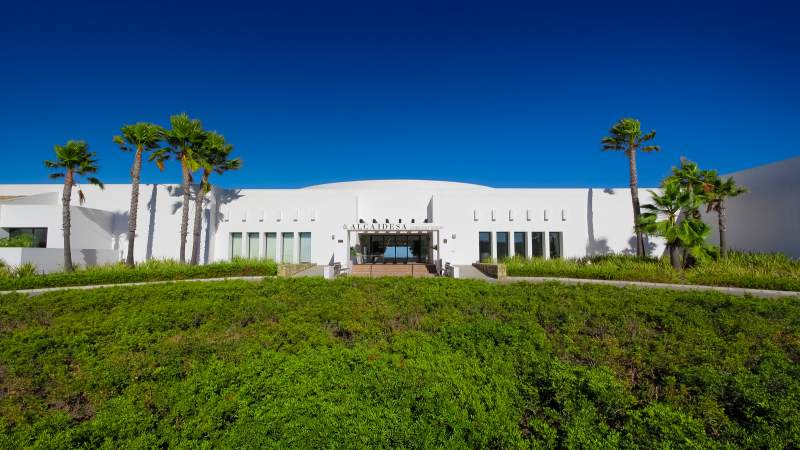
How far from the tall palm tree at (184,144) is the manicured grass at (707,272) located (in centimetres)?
1814

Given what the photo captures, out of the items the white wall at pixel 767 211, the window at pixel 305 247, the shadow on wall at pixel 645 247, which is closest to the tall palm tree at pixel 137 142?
the window at pixel 305 247

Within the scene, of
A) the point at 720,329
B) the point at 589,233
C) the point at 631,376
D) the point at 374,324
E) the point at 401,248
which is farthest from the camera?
the point at 401,248

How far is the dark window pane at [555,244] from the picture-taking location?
23562 mm

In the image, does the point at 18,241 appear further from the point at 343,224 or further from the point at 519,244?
the point at 519,244

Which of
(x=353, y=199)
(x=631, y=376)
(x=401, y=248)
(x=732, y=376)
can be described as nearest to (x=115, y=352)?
(x=631, y=376)

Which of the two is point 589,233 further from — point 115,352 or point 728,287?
point 115,352

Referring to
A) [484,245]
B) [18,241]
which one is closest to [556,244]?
[484,245]

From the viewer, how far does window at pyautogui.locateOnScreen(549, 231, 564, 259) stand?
77.3 feet

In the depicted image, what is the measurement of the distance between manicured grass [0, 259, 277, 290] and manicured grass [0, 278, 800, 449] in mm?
8205

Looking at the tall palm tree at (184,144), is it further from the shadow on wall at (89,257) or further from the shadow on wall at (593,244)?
the shadow on wall at (593,244)

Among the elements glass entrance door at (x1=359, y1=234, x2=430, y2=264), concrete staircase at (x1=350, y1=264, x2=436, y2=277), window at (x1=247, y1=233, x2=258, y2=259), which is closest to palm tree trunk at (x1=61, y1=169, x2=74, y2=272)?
window at (x1=247, y1=233, x2=258, y2=259)

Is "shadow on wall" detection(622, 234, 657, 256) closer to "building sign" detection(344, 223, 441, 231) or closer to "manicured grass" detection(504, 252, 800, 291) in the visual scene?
"manicured grass" detection(504, 252, 800, 291)

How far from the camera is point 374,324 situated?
6.42m

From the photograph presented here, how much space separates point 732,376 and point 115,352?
8.08m
